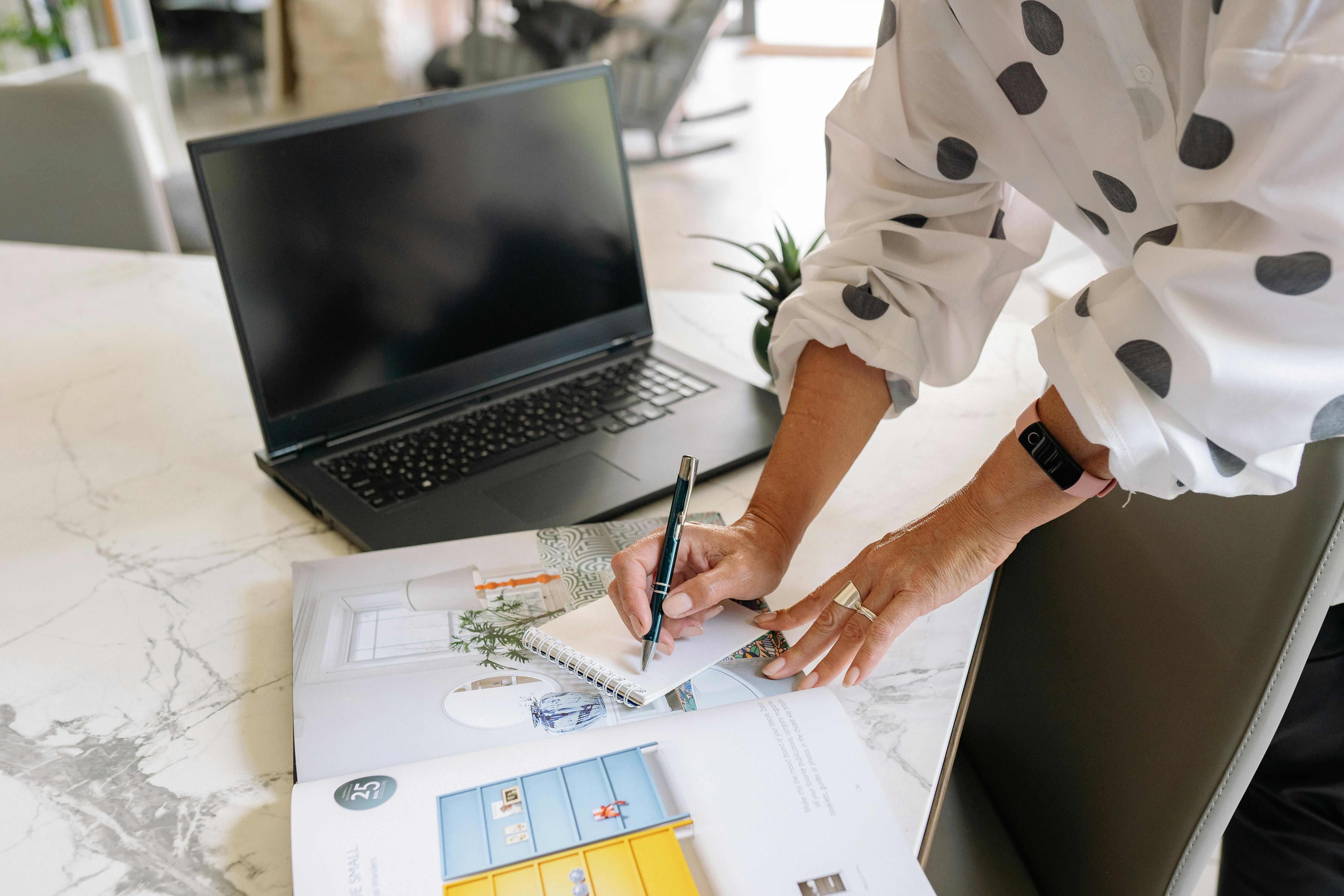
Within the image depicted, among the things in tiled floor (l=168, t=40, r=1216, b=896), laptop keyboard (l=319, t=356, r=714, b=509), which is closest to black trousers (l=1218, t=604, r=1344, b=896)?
laptop keyboard (l=319, t=356, r=714, b=509)

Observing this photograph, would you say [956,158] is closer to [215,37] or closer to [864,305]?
[864,305]

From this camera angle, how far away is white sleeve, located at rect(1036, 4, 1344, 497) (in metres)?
0.49

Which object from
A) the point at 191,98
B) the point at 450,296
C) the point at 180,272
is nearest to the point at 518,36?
the point at 191,98

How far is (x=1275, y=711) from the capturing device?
0.63 m

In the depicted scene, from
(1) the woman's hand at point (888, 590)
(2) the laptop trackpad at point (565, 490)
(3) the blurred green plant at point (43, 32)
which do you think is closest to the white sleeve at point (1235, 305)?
(1) the woman's hand at point (888, 590)

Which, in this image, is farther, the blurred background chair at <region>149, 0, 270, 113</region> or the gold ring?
the blurred background chair at <region>149, 0, 270, 113</region>

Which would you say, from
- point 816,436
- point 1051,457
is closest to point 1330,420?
point 1051,457

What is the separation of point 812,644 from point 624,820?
0.63ft

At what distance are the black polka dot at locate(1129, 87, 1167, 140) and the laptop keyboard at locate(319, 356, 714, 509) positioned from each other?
0.53 meters

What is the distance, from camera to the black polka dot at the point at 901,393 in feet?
2.76

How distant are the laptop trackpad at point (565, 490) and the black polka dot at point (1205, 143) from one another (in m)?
0.52

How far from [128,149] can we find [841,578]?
5.15 feet

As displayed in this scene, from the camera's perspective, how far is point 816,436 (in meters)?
0.83

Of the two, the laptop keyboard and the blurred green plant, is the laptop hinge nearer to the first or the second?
the laptop keyboard
